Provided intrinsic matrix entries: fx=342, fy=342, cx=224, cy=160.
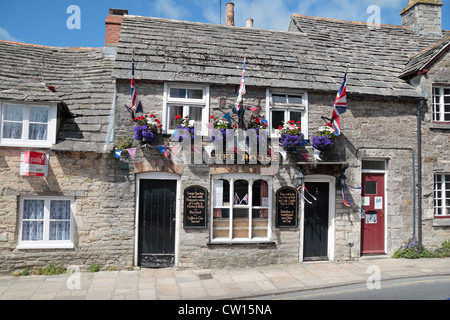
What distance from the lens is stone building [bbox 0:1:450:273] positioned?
8.57m

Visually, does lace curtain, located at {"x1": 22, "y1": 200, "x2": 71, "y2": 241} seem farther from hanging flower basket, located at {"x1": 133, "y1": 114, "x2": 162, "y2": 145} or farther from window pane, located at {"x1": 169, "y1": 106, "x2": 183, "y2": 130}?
window pane, located at {"x1": 169, "y1": 106, "x2": 183, "y2": 130}

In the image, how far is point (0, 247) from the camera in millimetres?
8211

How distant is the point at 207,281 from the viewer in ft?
26.1

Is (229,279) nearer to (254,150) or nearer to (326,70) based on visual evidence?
(254,150)

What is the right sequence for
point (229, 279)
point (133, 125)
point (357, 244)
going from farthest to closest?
point (357, 244) < point (133, 125) < point (229, 279)

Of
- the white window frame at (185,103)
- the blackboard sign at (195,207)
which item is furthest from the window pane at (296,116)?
the blackboard sign at (195,207)

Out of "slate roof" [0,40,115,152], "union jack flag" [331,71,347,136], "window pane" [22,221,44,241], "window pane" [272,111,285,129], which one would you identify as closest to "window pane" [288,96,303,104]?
"window pane" [272,111,285,129]

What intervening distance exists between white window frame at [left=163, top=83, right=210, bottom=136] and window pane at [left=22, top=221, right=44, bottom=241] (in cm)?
394

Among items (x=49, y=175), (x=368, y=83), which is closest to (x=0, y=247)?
(x=49, y=175)

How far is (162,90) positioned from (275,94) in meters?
3.21

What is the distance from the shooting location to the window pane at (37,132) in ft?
28.2

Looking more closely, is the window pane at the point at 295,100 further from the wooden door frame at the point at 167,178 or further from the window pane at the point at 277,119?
the wooden door frame at the point at 167,178
